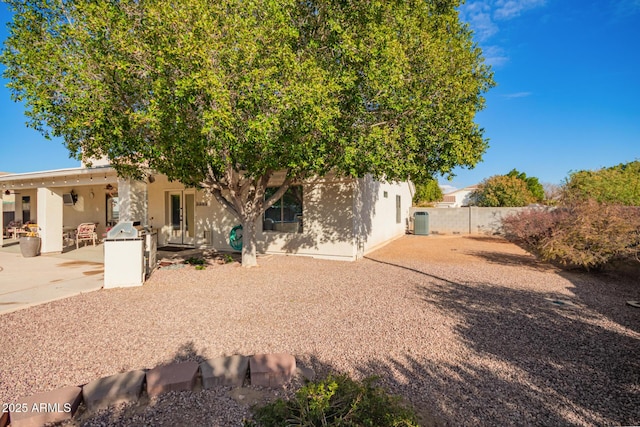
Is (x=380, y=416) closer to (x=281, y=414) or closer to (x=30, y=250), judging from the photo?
(x=281, y=414)

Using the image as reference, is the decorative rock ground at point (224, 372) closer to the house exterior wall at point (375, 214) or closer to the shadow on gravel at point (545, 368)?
the shadow on gravel at point (545, 368)

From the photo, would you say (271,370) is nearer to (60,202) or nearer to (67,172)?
(67,172)

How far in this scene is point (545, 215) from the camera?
10.6 m

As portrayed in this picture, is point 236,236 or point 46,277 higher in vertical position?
point 236,236

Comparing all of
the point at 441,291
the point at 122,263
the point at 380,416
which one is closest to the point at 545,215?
the point at 441,291

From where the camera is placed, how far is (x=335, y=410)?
2.18 m

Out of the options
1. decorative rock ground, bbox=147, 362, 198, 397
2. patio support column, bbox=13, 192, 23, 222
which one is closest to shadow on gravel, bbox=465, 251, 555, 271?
decorative rock ground, bbox=147, 362, 198, 397

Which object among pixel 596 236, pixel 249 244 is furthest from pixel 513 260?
pixel 249 244

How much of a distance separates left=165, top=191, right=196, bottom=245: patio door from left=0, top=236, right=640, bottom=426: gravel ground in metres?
5.82

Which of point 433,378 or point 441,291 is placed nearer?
point 433,378

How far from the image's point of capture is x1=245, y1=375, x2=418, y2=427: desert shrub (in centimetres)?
205

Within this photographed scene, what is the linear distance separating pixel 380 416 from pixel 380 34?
638 centimetres

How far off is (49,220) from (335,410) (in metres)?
14.3

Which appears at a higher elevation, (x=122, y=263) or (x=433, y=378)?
(x=122, y=263)
